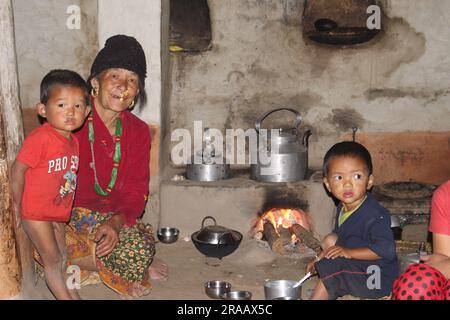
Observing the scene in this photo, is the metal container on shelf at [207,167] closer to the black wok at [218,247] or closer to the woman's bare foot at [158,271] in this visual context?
the black wok at [218,247]

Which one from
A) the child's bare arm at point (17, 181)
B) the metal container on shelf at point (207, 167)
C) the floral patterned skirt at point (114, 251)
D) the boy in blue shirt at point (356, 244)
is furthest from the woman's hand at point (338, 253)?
the metal container on shelf at point (207, 167)

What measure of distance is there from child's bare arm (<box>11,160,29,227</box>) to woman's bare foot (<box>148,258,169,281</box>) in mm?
1273

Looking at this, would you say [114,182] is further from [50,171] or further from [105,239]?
[50,171]

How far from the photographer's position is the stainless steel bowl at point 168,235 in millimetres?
5125

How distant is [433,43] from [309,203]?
6.48ft

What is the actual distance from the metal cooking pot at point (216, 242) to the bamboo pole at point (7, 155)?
5.42ft

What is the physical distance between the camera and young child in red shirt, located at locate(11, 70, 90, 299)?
10.8 feet

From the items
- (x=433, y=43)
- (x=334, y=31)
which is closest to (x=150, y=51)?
(x=334, y=31)

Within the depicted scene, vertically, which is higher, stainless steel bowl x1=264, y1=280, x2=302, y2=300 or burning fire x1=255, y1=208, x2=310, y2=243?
burning fire x1=255, y1=208, x2=310, y2=243

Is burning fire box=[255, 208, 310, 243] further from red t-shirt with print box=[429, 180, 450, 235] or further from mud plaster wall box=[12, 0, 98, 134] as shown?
red t-shirt with print box=[429, 180, 450, 235]

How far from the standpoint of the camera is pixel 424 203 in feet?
16.9

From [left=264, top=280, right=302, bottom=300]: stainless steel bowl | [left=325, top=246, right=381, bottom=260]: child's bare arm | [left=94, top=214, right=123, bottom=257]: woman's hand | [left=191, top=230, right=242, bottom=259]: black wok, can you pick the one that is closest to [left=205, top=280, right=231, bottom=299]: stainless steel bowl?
[left=264, top=280, right=302, bottom=300]: stainless steel bowl

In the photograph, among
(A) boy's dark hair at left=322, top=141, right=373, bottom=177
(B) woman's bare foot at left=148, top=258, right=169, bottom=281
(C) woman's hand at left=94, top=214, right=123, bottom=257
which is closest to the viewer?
(A) boy's dark hair at left=322, top=141, right=373, bottom=177

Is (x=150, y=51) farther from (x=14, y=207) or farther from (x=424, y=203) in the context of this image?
(x=424, y=203)
